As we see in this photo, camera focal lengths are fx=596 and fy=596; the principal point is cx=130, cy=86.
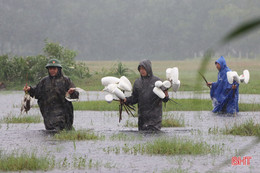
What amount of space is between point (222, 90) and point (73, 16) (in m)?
103

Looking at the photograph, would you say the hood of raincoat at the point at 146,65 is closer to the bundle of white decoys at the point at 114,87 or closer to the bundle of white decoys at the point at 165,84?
the bundle of white decoys at the point at 165,84

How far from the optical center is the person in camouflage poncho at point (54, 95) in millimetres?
10875

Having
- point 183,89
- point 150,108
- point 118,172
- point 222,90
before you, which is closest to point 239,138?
point 150,108

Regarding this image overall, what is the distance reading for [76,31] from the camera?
11562 centimetres

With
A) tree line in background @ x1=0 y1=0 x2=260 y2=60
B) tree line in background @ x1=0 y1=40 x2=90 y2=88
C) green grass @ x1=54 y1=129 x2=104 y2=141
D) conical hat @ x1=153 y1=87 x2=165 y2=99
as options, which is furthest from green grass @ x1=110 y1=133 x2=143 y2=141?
tree line in background @ x1=0 y1=0 x2=260 y2=60

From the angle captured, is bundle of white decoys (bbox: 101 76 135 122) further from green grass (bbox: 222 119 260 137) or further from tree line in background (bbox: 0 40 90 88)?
tree line in background (bbox: 0 40 90 88)

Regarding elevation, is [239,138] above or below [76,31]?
below

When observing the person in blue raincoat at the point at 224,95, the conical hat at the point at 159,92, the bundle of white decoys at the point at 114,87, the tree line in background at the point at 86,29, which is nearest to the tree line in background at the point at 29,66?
the person in blue raincoat at the point at 224,95

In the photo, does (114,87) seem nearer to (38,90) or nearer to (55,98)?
(55,98)

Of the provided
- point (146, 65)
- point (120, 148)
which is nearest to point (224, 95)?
point (146, 65)

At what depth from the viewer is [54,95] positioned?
10.9 m

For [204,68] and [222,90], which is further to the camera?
[222,90]

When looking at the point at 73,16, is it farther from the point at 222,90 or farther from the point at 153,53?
the point at 222,90

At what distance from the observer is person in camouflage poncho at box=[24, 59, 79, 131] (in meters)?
10.9
